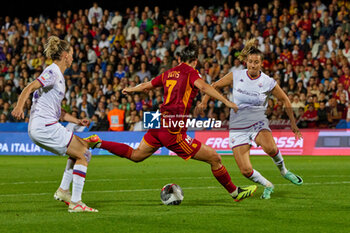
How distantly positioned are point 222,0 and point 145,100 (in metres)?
7.56

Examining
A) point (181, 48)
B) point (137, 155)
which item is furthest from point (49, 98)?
point (181, 48)

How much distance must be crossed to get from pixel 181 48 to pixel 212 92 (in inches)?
633

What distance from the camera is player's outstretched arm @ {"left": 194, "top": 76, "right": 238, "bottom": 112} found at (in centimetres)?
802

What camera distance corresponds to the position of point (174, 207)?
8.45m

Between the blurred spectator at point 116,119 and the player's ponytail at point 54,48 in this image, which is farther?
the blurred spectator at point 116,119

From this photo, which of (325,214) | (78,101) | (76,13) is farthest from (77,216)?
(76,13)

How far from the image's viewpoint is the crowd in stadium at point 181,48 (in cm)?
2055

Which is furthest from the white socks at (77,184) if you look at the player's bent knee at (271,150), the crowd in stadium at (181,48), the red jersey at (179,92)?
the crowd in stadium at (181,48)

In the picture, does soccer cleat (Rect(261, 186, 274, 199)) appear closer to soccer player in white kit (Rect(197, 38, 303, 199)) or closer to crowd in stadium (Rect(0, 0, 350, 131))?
soccer player in white kit (Rect(197, 38, 303, 199))

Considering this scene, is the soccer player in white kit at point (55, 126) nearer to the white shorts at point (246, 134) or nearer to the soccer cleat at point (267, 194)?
the white shorts at point (246, 134)

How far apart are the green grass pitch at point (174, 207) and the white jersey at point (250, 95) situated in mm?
1221

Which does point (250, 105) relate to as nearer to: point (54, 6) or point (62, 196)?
point (62, 196)

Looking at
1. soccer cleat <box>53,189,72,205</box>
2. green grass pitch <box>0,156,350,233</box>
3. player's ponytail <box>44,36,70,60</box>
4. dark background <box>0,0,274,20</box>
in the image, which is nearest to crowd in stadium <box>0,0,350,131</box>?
dark background <box>0,0,274,20</box>

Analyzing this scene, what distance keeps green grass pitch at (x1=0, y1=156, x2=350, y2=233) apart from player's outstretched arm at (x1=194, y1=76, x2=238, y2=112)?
4.47 ft
